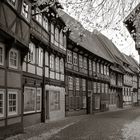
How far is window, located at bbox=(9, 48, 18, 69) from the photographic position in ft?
52.0

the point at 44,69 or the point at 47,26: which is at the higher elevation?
the point at 47,26

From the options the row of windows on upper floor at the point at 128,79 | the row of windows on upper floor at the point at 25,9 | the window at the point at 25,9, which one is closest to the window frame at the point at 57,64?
the row of windows on upper floor at the point at 25,9

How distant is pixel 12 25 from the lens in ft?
48.4

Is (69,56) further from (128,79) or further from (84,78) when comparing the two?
(128,79)

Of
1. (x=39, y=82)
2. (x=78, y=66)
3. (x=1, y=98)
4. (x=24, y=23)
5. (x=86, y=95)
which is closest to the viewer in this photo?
(x=1, y=98)

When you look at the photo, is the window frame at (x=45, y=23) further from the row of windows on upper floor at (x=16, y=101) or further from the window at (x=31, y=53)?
the row of windows on upper floor at (x=16, y=101)

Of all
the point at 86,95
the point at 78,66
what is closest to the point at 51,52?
the point at 78,66

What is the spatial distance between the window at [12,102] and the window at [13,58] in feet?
4.05

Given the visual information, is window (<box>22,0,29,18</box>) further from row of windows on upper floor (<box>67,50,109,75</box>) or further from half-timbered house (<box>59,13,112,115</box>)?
row of windows on upper floor (<box>67,50,109,75</box>)

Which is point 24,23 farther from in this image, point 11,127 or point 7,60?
point 11,127

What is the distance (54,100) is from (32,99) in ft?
17.9

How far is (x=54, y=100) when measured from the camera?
85.2 ft

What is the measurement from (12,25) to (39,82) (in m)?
7.84

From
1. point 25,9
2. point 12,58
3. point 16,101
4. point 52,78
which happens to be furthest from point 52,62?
point 16,101
